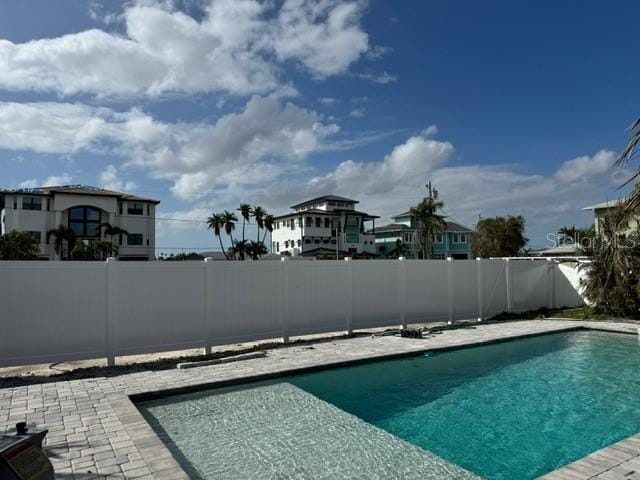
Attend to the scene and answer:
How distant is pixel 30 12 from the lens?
909 cm

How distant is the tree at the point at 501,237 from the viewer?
1734 inches

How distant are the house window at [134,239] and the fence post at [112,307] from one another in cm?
4306

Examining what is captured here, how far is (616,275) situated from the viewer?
1482 cm

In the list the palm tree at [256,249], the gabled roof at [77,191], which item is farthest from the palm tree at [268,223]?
the gabled roof at [77,191]

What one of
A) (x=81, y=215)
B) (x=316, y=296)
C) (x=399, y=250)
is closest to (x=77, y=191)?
(x=81, y=215)

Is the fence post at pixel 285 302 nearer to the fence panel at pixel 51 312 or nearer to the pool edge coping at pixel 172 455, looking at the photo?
the pool edge coping at pixel 172 455

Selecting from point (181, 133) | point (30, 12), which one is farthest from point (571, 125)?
point (30, 12)

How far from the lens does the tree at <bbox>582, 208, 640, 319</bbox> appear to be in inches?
576

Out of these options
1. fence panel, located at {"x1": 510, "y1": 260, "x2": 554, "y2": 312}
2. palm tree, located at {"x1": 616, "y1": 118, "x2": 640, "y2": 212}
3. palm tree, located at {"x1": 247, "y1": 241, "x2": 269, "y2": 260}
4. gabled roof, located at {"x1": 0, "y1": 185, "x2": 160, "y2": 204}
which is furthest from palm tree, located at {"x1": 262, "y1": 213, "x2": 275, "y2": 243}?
palm tree, located at {"x1": 616, "y1": 118, "x2": 640, "y2": 212}

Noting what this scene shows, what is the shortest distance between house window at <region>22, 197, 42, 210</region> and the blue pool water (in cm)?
4565

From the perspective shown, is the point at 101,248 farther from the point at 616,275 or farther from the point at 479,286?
the point at 616,275

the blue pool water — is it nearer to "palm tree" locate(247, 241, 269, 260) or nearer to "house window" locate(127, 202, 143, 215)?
"house window" locate(127, 202, 143, 215)

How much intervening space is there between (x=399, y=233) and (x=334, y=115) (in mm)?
47941

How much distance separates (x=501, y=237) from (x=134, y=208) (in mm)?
Result: 38560
